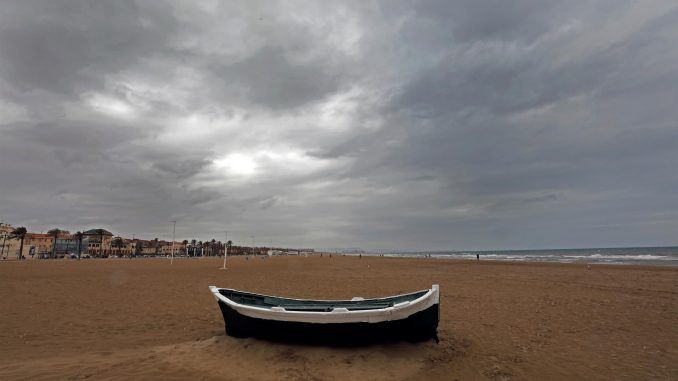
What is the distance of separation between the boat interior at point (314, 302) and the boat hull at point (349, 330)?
5.75 ft

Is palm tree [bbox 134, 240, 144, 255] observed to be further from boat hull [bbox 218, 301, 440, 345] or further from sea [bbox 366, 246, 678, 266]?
boat hull [bbox 218, 301, 440, 345]

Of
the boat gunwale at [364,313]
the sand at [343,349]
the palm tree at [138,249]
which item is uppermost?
the boat gunwale at [364,313]

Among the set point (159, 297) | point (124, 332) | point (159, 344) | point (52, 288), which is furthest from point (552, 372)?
point (52, 288)

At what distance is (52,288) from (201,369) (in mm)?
19487

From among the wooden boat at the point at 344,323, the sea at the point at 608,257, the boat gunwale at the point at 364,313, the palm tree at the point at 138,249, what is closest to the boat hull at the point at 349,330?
the wooden boat at the point at 344,323

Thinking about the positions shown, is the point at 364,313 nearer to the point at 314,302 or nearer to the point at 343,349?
the point at 343,349

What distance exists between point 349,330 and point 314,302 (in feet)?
10.8

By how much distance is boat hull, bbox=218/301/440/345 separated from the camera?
7.25 meters

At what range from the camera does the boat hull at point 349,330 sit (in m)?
7.25

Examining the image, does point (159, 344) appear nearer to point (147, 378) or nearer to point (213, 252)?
point (147, 378)

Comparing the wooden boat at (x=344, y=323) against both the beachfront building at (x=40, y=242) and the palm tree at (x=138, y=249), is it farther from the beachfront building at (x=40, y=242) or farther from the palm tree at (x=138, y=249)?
the palm tree at (x=138, y=249)

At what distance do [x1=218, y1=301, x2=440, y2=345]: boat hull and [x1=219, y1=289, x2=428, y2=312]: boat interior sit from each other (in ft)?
5.75

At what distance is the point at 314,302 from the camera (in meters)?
10.4

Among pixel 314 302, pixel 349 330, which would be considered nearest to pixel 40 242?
pixel 314 302
